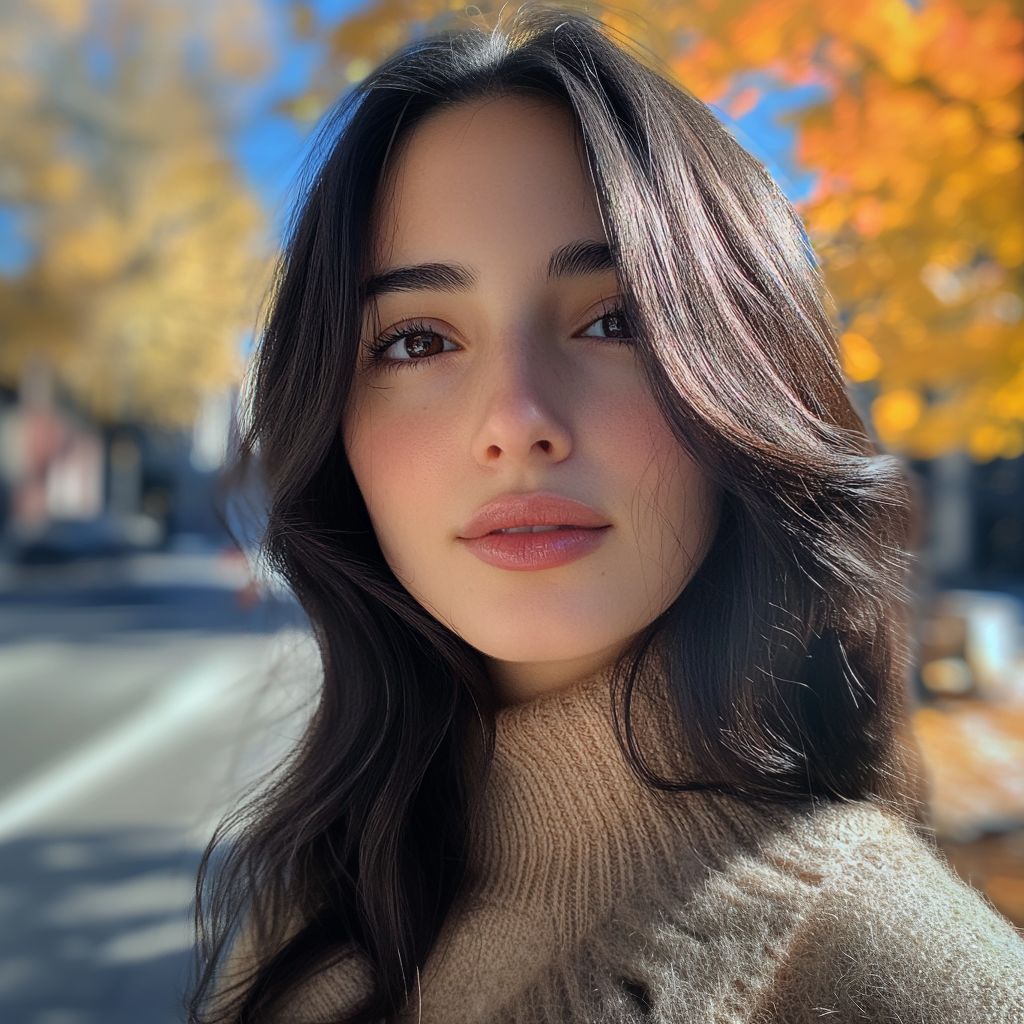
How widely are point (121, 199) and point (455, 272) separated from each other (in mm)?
14057

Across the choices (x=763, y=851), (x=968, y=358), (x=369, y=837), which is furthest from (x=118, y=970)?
(x=968, y=358)

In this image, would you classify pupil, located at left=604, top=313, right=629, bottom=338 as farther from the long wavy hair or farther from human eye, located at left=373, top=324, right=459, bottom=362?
human eye, located at left=373, top=324, right=459, bottom=362

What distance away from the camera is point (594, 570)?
974 millimetres

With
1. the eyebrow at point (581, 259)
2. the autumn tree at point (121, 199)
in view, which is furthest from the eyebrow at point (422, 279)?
the autumn tree at point (121, 199)

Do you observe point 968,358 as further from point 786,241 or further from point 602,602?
point 602,602

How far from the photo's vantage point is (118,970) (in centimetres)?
230

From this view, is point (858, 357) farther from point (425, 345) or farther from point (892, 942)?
point (892, 942)

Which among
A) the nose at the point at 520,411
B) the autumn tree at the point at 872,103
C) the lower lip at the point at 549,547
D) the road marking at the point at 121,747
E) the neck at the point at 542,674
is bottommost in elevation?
the road marking at the point at 121,747

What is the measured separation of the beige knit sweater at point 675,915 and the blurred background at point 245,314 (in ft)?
2.38

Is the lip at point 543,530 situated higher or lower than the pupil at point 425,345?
lower

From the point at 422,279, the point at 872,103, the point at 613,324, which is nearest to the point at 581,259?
the point at 613,324

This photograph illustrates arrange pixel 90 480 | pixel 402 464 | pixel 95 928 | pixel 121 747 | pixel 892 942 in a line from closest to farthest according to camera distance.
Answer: pixel 892 942 < pixel 402 464 < pixel 95 928 < pixel 121 747 < pixel 90 480

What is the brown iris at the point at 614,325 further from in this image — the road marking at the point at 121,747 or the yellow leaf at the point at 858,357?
the road marking at the point at 121,747

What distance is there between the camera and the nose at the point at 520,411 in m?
0.93
